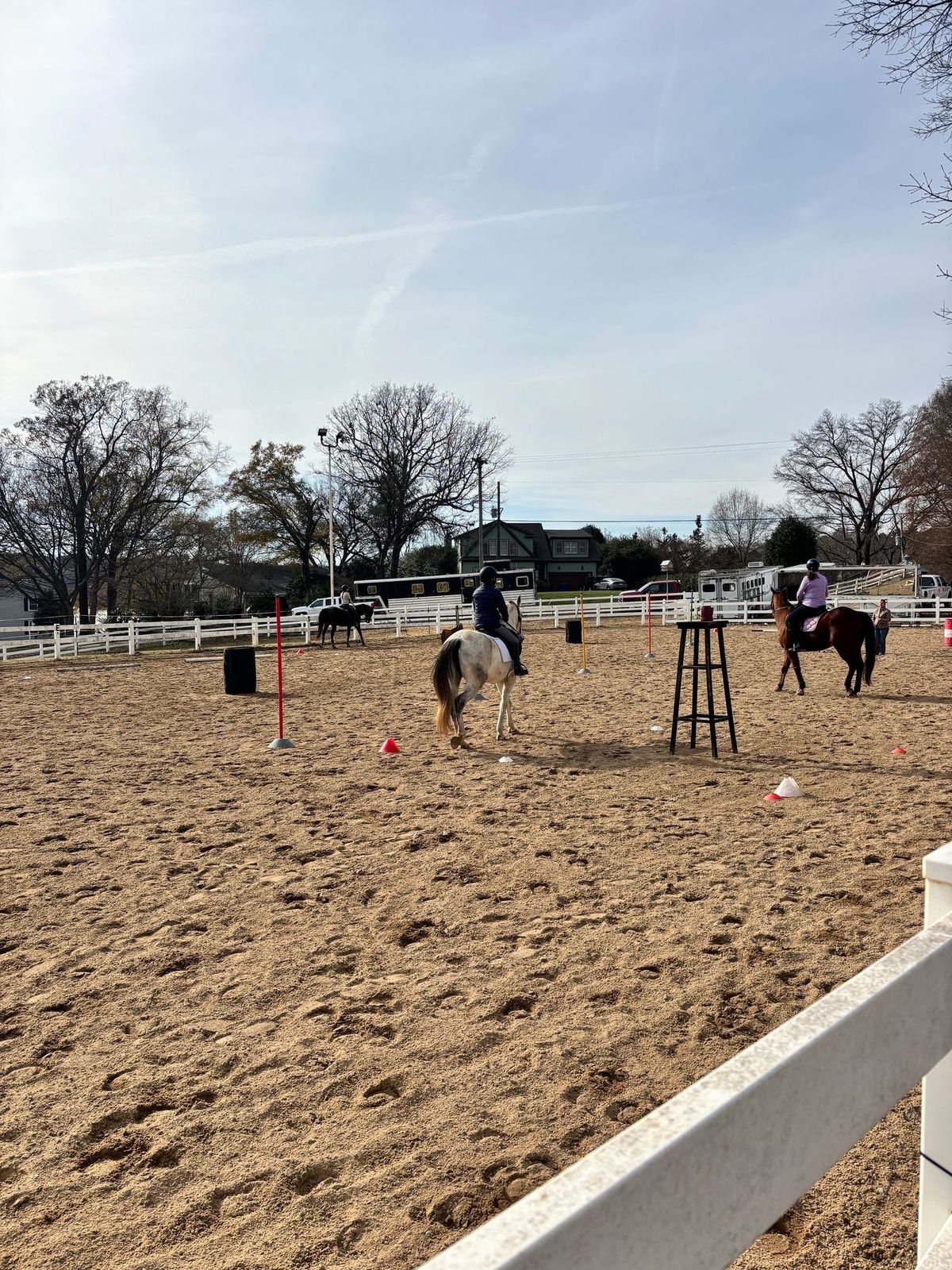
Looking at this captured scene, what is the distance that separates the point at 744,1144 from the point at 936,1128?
0.97 meters

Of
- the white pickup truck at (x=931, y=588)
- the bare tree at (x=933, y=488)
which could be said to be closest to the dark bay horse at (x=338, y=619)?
the white pickup truck at (x=931, y=588)

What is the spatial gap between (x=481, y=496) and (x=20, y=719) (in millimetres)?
39785

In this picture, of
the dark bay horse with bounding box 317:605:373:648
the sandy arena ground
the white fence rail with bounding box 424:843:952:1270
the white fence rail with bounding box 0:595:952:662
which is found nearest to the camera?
the white fence rail with bounding box 424:843:952:1270

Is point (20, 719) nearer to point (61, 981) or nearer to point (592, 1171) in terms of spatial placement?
point (61, 981)

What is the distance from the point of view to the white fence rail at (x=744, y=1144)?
2.78ft

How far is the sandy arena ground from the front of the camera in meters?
2.54

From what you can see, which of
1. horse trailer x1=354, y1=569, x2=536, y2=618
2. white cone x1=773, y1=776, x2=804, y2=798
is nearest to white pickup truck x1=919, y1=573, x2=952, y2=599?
horse trailer x1=354, y1=569, x2=536, y2=618

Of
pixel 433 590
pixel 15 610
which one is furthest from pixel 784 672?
pixel 15 610

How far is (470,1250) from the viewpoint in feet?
2.59

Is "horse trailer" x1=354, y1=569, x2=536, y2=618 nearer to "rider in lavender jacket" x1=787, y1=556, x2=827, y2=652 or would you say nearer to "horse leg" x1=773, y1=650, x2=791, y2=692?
"horse leg" x1=773, y1=650, x2=791, y2=692

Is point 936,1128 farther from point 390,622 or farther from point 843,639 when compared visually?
point 390,622

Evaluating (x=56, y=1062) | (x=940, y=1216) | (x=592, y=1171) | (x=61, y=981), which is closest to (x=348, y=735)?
(x=61, y=981)

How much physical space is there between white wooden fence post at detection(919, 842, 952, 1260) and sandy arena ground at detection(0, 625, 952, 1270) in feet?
2.41

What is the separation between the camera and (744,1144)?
1093mm
